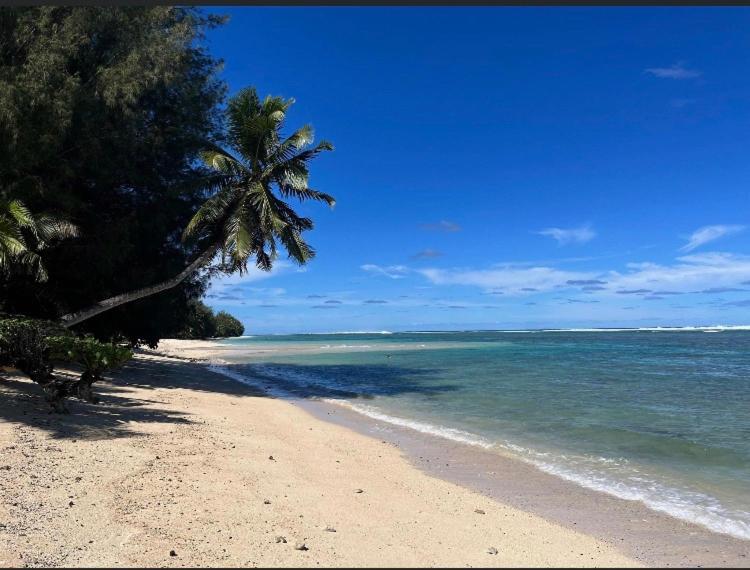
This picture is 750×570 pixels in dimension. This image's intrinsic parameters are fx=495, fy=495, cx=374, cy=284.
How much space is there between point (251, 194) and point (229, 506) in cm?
1308

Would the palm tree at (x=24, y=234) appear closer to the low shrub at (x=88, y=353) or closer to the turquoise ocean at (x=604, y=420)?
the low shrub at (x=88, y=353)

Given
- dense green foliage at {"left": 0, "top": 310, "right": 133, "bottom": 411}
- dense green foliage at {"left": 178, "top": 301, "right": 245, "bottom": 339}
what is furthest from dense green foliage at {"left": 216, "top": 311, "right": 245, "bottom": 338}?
dense green foliage at {"left": 0, "top": 310, "right": 133, "bottom": 411}

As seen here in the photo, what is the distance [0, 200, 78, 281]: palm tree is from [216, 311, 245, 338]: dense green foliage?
101m

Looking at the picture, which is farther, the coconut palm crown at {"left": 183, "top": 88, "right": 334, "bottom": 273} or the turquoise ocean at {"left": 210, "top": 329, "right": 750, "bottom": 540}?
the coconut palm crown at {"left": 183, "top": 88, "right": 334, "bottom": 273}

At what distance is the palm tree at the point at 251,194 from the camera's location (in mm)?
16578

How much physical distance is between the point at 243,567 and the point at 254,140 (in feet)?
52.0

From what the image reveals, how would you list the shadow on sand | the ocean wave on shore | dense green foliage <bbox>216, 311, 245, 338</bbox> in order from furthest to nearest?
dense green foliage <bbox>216, 311, 245, 338</bbox>, the shadow on sand, the ocean wave on shore

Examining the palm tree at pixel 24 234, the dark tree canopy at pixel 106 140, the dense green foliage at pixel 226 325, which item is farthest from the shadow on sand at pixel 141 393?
Answer: the dense green foliage at pixel 226 325

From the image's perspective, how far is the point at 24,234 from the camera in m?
13.1

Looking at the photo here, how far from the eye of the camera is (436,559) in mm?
4547

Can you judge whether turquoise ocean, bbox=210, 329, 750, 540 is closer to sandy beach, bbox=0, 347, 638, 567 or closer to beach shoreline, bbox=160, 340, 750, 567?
beach shoreline, bbox=160, 340, 750, 567

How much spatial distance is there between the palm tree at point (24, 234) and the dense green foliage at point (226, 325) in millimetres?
100767

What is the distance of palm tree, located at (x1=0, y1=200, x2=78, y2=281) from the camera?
9.76m

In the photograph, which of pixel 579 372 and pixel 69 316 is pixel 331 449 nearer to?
pixel 69 316
